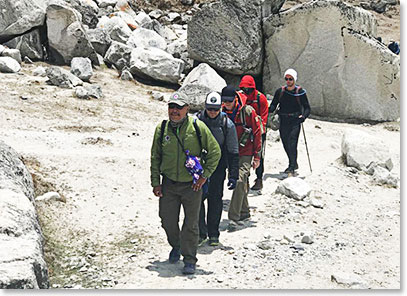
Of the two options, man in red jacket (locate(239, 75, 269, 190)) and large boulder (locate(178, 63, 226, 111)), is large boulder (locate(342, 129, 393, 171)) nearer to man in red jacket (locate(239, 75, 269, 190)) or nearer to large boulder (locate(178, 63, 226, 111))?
man in red jacket (locate(239, 75, 269, 190))

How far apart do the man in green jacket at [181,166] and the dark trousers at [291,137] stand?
4.24 meters

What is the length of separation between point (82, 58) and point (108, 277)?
34.0 ft

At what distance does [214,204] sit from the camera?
7.10 m

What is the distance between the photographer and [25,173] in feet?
25.3

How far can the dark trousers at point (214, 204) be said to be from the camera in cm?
704

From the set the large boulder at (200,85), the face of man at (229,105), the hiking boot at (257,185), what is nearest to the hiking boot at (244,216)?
the hiking boot at (257,185)

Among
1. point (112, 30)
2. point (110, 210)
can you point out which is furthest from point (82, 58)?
point (110, 210)

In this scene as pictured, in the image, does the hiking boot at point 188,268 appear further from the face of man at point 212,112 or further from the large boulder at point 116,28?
the large boulder at point 116,28

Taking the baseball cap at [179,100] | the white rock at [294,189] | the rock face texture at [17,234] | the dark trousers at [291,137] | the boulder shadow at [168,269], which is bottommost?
the boulder shadow at [168,269]

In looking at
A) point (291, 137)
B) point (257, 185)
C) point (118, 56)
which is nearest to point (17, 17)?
point (118, 56)

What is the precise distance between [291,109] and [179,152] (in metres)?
4.48

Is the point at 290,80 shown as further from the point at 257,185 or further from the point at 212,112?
the point at 212,112

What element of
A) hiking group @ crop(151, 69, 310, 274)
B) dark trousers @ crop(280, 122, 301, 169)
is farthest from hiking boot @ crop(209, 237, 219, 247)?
dark trousers @ crop(280, 122, 301, 169)

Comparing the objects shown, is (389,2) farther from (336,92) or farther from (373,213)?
(373,213)
